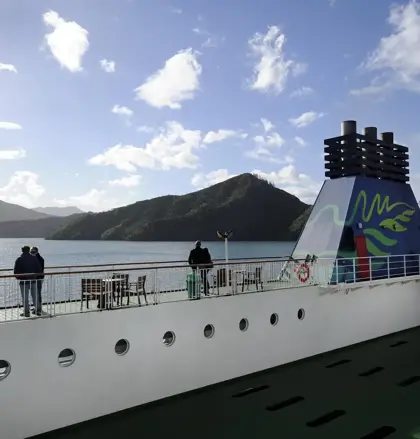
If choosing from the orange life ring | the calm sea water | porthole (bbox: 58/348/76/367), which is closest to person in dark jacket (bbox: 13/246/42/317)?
porthole (bbox: 58/348/76/367)

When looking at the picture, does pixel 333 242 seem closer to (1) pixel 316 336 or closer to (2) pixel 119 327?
(1) pixel 316 336

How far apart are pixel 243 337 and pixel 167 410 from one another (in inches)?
98.7

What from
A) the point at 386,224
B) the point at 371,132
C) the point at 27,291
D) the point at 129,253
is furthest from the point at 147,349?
the point at 129,253

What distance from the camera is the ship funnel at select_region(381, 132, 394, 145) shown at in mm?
16828

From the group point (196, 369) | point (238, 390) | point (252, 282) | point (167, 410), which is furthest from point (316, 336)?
point (167, 410)

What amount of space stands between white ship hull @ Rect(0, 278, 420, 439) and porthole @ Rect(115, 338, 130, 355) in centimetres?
7

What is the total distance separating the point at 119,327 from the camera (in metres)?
8.50

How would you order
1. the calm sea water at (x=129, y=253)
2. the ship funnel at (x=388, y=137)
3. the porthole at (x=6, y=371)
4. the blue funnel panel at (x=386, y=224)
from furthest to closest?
1. the calm sea water at (x=129, y=253)
2. the ship funnel at (x=388, y=137)
3. the blue funnel panel at (x=386, y=224)
4. the porthole at (x=6, y=371)

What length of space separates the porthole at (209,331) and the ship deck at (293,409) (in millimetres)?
1091

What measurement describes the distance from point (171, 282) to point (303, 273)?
390 cm

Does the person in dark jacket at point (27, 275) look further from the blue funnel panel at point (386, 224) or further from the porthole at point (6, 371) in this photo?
the blue funnel panel at point (386, 224)

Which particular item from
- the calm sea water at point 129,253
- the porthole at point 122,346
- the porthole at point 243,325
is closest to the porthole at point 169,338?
the porthole at point 122,346

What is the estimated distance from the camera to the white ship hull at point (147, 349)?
7.34 meters

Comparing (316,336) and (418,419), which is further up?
(316,336)
